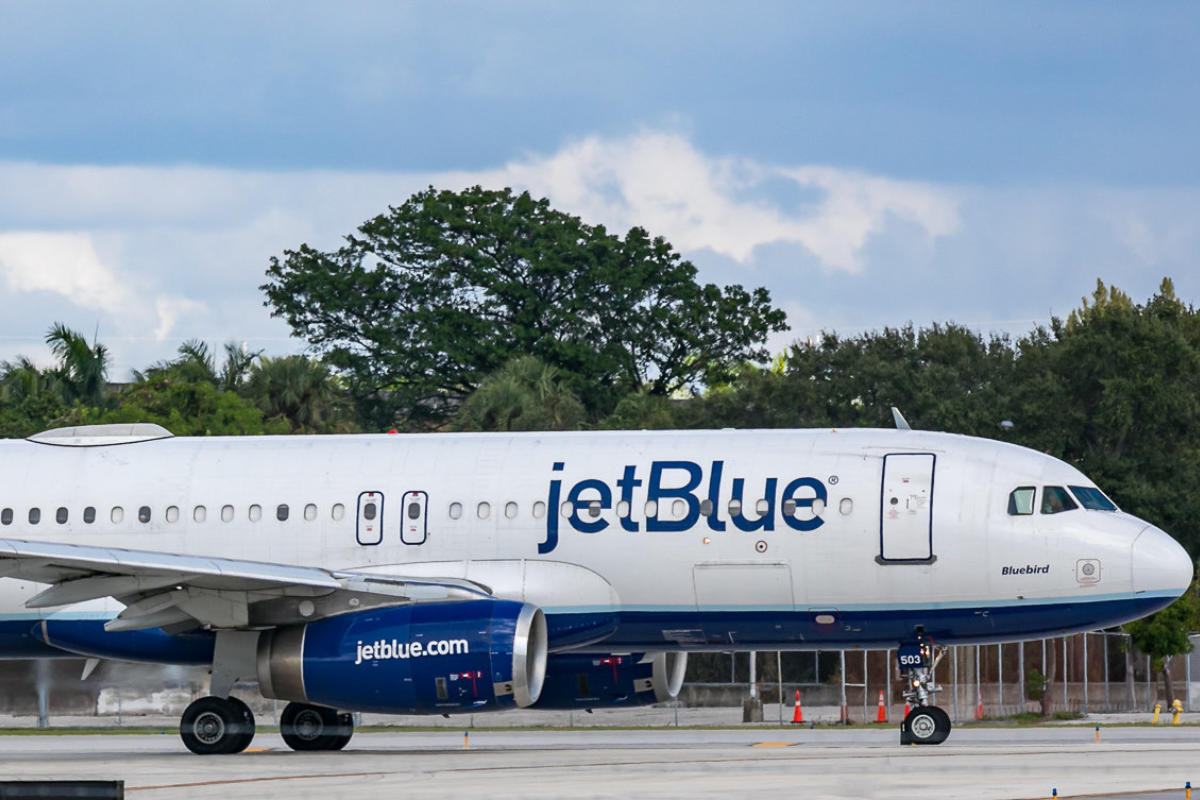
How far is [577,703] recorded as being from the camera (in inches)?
974

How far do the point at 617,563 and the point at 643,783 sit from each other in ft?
18.3

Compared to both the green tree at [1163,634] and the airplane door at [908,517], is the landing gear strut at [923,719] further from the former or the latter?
the green tree at [1163,634]

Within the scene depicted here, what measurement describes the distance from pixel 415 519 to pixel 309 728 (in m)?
3.70

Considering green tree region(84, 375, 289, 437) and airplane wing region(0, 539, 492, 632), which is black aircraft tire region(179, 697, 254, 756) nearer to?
airplane wing region(0, 539, 492, 632)

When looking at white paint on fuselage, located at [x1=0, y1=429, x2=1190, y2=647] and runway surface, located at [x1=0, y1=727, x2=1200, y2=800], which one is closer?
runway surface, located at [x1=0, y1=727, x2=1200, y2=800]

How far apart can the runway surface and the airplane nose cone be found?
204 centimetres

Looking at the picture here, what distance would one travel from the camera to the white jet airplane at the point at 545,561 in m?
21.8

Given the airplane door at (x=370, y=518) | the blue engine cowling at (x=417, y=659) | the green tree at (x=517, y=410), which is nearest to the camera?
the blue engine cowling at (x=417, y=659)

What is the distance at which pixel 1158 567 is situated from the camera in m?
21.9

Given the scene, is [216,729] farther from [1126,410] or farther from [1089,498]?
[1126,410]

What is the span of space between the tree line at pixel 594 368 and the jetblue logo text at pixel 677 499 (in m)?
20.0

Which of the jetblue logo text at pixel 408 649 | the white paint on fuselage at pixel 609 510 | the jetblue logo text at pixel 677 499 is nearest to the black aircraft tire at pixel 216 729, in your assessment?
the white paint on fuselage at pixel 609 510

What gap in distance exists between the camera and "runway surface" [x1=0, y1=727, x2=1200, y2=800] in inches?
668

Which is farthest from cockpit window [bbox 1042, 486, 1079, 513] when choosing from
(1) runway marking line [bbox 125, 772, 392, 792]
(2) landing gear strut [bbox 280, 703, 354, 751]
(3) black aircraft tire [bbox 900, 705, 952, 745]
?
(2) landing gear strut [bbox 280, 703, 354, 751]
